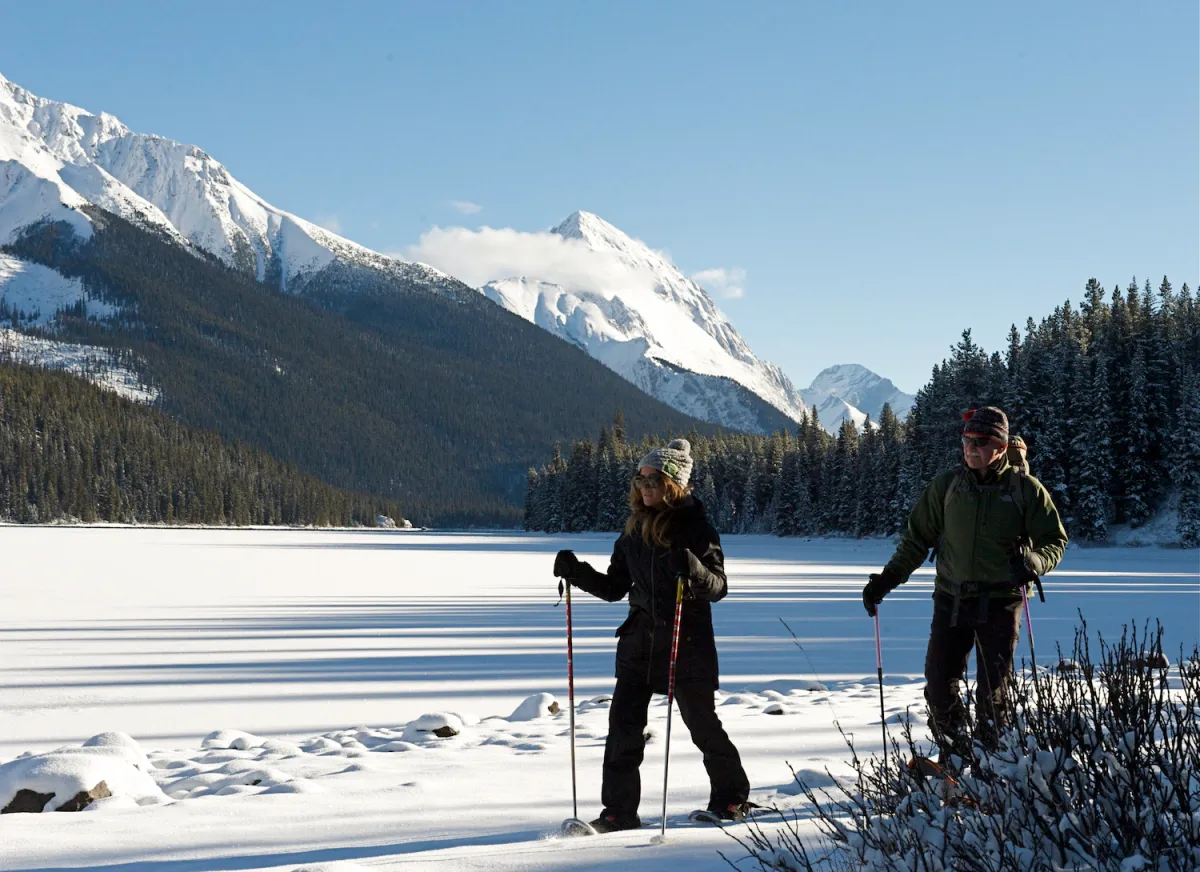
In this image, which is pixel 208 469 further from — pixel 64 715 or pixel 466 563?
pixel 64 715

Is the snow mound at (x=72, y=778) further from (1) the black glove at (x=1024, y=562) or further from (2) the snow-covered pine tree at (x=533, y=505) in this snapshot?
(2) the snow-covered pine tree at (x=533, y=505)

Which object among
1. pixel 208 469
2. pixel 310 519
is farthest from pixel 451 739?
pixel 310 519

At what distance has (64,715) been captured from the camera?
27.1ft

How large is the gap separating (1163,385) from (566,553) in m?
52.9

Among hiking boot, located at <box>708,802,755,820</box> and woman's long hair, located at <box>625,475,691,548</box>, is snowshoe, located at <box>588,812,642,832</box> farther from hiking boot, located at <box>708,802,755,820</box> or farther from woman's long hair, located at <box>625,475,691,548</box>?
woman's long hair, located at <box>625,475,691,548</box>

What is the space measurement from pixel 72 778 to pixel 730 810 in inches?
137

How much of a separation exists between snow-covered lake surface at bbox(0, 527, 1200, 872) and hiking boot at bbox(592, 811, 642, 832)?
3.6 inches

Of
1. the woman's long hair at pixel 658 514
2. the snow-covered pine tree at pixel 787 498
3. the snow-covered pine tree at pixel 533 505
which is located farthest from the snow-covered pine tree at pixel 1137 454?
the snow-covered pine tree at pixel 533 505

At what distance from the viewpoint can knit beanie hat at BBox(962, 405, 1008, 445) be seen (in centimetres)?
483

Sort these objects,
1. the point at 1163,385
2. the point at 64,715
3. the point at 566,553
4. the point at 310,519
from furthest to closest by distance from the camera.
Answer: the point at 310,519 → the point at 1163,385 → the point at 64,715 → the point at 566,553

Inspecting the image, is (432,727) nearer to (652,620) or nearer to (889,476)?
(652,620)

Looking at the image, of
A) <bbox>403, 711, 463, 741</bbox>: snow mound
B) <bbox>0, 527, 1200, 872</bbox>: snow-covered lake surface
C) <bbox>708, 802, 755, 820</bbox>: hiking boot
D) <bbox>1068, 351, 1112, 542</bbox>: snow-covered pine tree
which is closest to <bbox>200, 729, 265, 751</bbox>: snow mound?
<bbox>0, 527, 1200, 872</bbox>: snow-covered lake surface

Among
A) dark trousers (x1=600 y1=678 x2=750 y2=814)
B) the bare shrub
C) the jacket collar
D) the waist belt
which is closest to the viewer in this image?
the bare shrub

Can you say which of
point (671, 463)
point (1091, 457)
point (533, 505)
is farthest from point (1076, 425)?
point (533, 505)
